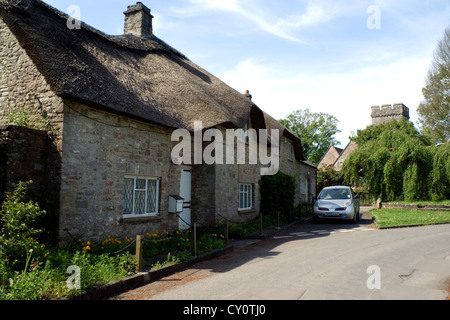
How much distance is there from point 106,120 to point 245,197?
25.4 ft

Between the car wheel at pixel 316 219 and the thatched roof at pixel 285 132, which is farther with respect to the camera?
the thatched roof at pixel 285 132

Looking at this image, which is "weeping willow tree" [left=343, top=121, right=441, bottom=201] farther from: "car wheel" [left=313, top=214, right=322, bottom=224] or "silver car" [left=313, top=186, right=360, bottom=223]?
"car wheel" [left=313, top=214, right=322, bottom=224]

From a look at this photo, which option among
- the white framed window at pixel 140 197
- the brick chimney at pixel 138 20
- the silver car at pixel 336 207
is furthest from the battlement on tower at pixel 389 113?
the white framed window at pixel 140 197

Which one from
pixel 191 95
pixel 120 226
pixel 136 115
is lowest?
pixel 120 226

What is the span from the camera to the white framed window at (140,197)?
8.70 m

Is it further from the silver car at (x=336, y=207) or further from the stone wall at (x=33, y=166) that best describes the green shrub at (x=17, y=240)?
the silver car at (x=336, y=207)

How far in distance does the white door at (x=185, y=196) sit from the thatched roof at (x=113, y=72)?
1.98 meters

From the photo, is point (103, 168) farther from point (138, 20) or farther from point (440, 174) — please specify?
point (440, 174)

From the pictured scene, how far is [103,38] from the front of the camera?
33.7ft

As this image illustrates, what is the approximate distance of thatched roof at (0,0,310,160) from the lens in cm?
738
